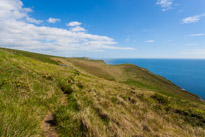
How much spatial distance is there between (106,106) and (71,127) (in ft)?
10.6

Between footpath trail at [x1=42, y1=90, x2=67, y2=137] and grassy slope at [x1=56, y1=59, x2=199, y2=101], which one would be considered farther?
grassy slope at [x1=56, y1=59, x2=199, y2=101]

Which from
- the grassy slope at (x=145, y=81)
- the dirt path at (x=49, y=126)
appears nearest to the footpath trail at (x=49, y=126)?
the dirt path at (x=49, y=126)

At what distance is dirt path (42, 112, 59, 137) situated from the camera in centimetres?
362

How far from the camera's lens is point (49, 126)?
402 cm

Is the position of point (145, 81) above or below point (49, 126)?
below

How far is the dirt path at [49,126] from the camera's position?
362cm

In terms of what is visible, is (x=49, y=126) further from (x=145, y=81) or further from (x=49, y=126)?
(x=145, y=81)

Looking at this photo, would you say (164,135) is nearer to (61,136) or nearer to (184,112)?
(61,136)

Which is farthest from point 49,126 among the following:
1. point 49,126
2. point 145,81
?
point 145,81

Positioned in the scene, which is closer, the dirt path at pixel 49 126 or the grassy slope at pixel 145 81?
the dirt path at pixel 49 126

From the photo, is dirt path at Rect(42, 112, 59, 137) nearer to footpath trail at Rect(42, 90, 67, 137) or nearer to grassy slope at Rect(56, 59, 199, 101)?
footpath trail at Rect(42, 90, 67, 137)

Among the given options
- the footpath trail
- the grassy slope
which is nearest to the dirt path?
the footpath trail

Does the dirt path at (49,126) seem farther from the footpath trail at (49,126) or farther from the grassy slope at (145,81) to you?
the grassy slope at (145,81)

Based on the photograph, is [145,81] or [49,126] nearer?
[49,126]
